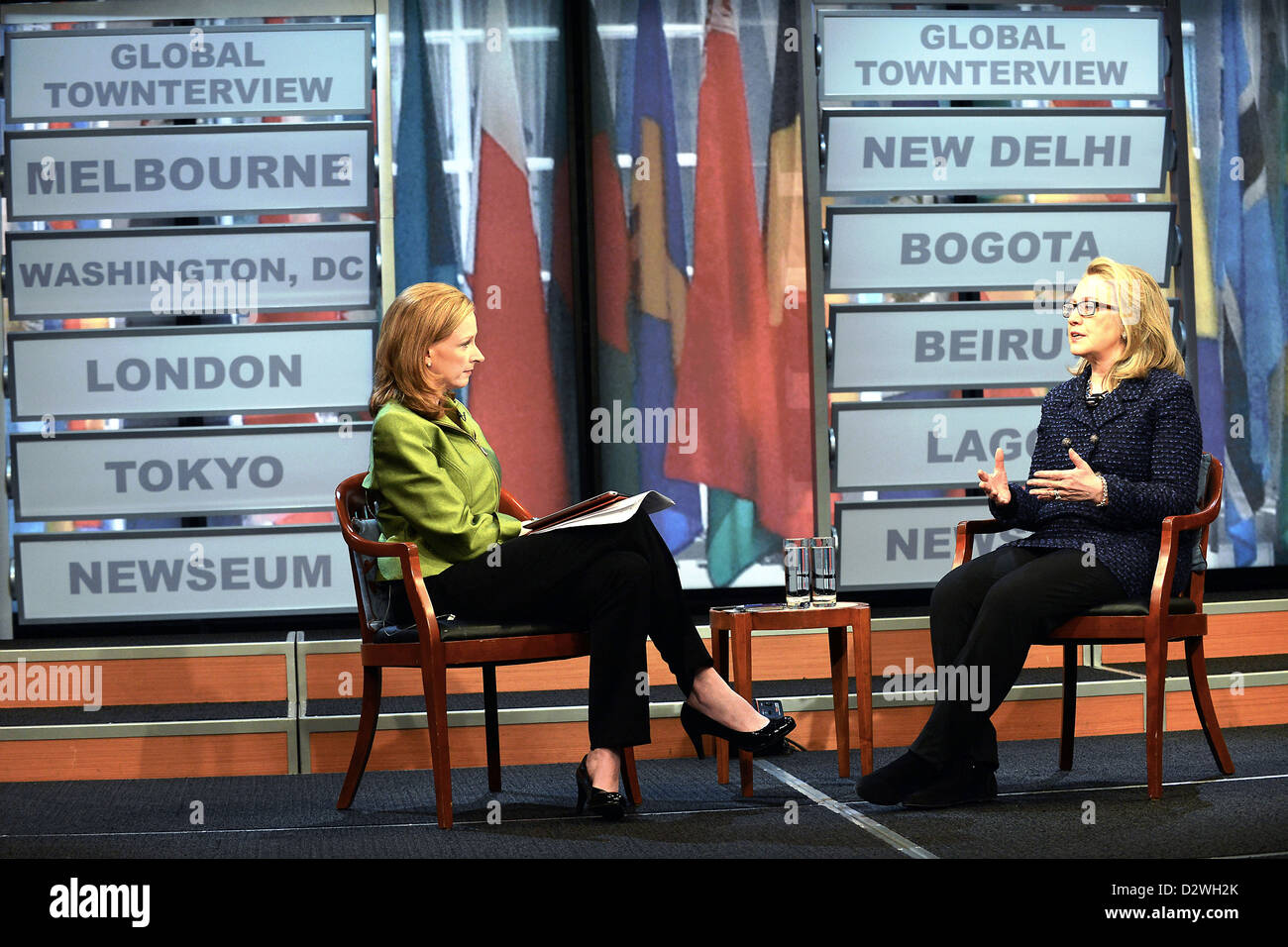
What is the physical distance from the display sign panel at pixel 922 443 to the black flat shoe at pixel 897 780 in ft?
7.55

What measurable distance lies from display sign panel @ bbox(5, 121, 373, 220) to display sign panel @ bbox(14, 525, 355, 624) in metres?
1.24

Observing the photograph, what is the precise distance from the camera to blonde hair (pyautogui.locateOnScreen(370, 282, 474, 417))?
10.6ft

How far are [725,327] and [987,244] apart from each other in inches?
43.8

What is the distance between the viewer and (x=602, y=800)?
9.95 ft

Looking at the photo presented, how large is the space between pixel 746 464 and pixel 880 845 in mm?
2643

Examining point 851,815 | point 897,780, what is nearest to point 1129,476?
point 897,780

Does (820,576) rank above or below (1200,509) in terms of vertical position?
below

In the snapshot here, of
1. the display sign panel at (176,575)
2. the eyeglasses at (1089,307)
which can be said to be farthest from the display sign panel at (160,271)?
the eyeglasses at (1089,307)

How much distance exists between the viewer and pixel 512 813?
3.21 m

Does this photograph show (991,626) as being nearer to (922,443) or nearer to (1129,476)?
(1129,476)

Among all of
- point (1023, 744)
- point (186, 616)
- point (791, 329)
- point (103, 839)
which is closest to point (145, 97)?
point (186, 616)

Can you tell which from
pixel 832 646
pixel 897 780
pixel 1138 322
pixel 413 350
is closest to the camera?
pixel 897 780

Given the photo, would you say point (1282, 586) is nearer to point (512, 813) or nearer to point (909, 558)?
point (909, 558)

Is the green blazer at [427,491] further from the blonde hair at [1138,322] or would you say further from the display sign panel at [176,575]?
the display sign panel at [176,575]
